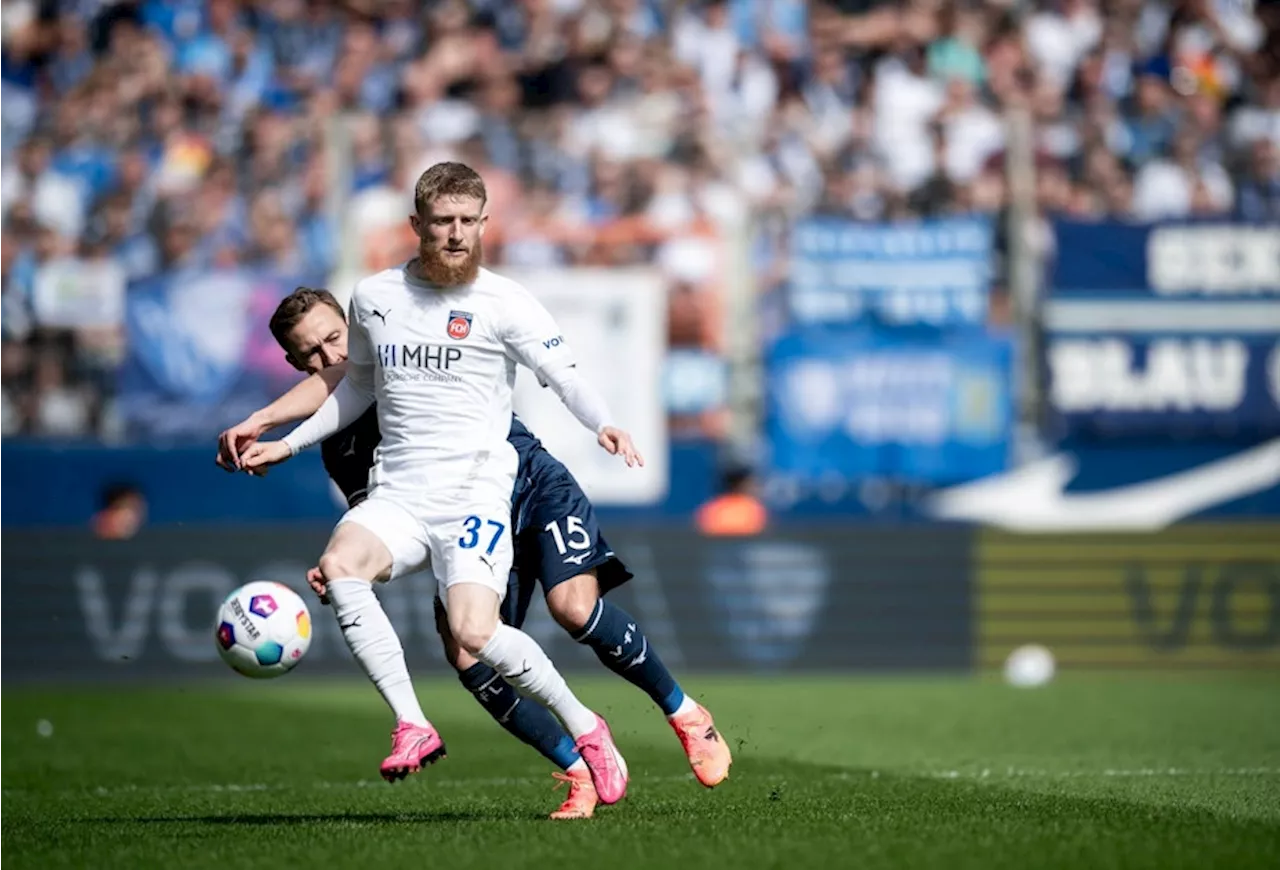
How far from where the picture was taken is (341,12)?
19953 mm

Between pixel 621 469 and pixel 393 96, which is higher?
pixel 393 96

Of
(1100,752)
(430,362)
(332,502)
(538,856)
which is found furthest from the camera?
(332,502)

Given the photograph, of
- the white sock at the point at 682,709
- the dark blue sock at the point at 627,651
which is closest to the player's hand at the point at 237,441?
the dark blue sock at the point at 627,651

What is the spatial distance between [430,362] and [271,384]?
876cm

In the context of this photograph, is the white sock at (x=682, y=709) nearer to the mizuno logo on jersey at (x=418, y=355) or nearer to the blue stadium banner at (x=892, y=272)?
the mizuno logo on jersey at (x=418, y=355)

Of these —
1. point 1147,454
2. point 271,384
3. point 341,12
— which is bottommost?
point 1147,454

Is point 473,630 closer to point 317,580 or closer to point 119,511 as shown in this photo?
point 317,580

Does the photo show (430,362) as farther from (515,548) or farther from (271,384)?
(271,384)

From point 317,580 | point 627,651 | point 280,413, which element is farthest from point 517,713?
point 280,413

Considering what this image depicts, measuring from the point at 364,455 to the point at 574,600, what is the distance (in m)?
1.05

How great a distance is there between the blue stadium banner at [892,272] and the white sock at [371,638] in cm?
947

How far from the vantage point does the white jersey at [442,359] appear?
741cm

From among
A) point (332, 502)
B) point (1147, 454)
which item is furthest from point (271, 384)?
point (1147, 454)

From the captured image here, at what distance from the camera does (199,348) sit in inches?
636
